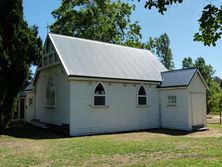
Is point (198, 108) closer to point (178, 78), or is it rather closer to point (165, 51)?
point (178, 78)

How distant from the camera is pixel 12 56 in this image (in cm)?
Answer: 1562

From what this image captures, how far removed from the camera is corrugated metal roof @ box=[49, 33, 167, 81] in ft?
56.7

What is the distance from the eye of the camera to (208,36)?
15.5 ft

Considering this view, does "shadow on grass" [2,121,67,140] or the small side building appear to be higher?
the small side building

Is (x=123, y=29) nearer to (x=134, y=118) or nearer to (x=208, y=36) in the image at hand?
(x=134, y=118)

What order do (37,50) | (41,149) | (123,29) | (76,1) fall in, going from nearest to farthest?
(41,149) → (37,50) → (76,1) → (123,29)

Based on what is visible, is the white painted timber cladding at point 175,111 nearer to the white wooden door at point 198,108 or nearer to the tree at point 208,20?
the white wooden door at point 198,108

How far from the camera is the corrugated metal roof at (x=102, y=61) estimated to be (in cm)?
1730

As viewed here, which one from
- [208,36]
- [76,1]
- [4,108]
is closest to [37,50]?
[4,108]

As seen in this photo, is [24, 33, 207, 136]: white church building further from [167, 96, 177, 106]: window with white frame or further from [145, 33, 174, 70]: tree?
[145, 33, 174, 70]: tree

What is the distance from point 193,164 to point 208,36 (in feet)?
15.2

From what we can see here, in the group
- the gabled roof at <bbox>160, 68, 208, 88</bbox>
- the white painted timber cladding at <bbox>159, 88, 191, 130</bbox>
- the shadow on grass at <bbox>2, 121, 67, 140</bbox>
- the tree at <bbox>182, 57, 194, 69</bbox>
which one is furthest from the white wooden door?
the tree at <bbox>182, 57, 194, 69</bbox>

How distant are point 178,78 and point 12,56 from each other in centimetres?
1160

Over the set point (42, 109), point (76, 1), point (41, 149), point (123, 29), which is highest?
point (76, 1)
